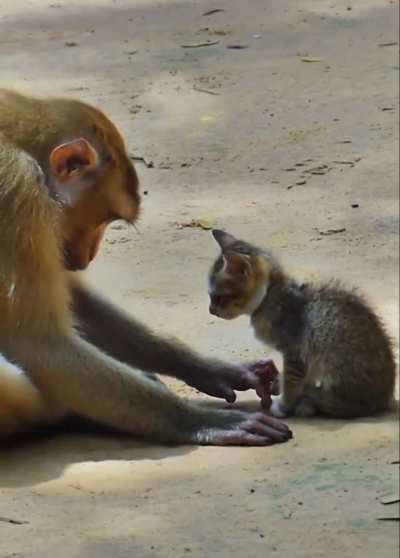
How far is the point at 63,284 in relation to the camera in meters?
5.07

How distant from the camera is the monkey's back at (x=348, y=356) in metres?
5.30

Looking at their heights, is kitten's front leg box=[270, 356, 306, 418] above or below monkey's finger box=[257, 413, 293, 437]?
below

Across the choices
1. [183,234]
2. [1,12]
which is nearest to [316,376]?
[1,12]

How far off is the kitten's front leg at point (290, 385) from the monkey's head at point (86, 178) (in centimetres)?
71

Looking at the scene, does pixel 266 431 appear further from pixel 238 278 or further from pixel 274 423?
pixel 238 278

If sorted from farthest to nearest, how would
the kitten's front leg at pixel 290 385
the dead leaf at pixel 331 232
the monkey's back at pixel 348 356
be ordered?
the dead leaf at pixel 331 232 < the kitten's front leg at pixel 290 385 < the monkey's back at pixel 348 356

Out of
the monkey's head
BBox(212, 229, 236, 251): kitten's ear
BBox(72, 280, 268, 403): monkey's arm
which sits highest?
the monkey's head

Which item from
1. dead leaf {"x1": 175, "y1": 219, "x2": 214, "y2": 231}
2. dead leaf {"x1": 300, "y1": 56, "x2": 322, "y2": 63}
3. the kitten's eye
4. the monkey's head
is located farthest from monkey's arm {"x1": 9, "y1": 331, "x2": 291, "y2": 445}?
dead leaf {"x1": 300, "y1": 56, "x2": 322, "y2": 63}

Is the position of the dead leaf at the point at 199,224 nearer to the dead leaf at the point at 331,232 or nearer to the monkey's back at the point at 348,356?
the dead leaf at the point at 331,232

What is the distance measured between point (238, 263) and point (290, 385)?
17.5 inches

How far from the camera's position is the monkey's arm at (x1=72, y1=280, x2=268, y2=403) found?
18.9ft

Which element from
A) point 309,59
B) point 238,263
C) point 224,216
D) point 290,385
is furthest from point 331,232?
point 309,59

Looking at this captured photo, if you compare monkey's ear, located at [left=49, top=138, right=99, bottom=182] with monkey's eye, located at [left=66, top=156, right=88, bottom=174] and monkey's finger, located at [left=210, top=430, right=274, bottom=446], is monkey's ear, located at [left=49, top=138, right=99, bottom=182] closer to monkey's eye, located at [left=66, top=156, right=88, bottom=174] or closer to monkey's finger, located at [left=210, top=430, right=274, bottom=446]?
monkey's eye, located at [left=66, top=156, right=88, bottom=174]

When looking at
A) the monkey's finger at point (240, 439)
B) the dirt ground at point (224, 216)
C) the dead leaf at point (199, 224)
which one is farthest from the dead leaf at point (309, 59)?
the monkey's finger at point (240, 439)
